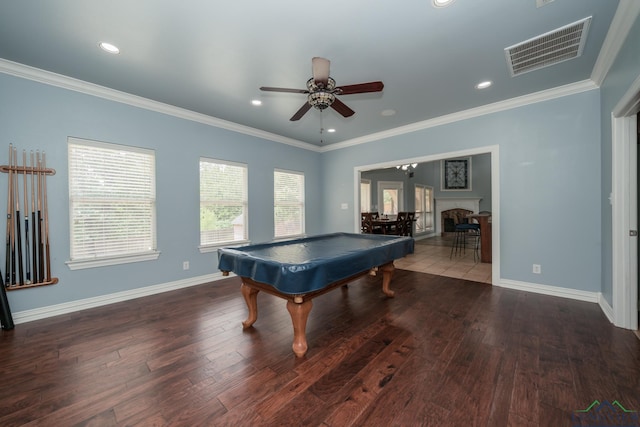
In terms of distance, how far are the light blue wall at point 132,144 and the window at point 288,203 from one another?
23 cm

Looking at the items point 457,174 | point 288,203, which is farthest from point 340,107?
point 457,174

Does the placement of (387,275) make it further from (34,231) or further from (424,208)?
(424,208)

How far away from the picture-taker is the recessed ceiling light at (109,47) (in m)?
2.20

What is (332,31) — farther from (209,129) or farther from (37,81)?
(37,81)

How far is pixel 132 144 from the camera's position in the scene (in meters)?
3.25

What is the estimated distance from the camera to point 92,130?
9.73ft

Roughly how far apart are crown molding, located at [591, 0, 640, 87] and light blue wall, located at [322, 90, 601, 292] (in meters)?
0.51

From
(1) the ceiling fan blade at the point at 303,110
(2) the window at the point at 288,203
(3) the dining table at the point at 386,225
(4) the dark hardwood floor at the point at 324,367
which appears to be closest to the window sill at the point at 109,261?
(4) the dark hardwood floor at the point at 324,367

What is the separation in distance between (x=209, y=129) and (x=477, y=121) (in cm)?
419

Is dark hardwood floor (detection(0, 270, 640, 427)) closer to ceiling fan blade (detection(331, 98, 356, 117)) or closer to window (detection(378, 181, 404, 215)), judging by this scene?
ceiling fan blade (detection(331, 98, 356, 117))

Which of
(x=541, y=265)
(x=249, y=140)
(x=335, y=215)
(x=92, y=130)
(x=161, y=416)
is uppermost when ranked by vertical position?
(x=249, y=140)

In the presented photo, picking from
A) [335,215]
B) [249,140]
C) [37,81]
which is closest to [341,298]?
[335,215]

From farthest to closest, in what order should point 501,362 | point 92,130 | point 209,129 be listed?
point 209,129
point 92,130
point 501,362

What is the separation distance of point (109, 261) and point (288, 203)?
10.1 feet
